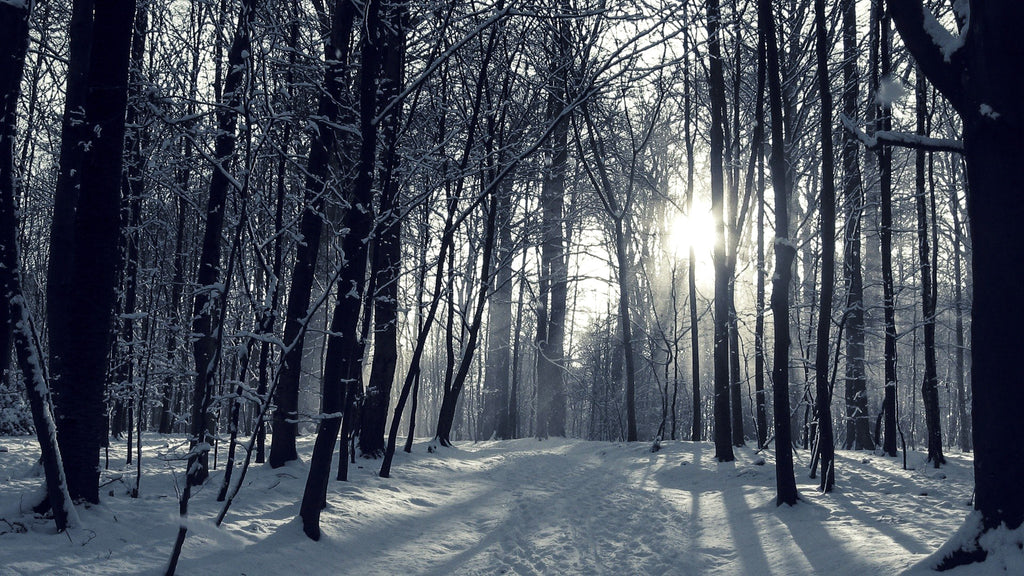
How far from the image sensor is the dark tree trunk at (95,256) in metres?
4.38

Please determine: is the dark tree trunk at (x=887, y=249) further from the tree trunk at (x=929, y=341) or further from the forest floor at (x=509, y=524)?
the forest floor at (x=509, y=524)

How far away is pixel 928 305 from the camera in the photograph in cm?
995

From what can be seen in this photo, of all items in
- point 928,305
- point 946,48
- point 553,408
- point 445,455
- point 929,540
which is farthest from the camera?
point 553,408

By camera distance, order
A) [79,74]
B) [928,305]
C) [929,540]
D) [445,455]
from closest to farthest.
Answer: [929,540] → [79,74] → [928,305] → [445,455]

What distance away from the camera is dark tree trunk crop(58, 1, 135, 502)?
4.38m

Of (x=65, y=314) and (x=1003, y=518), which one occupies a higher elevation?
(x=65, y=314)

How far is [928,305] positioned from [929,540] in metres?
6.51

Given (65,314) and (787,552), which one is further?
(787,552)

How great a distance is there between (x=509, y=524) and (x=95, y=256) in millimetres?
4630

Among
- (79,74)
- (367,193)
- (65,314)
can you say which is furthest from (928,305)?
(79,74)

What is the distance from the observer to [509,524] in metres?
6.73

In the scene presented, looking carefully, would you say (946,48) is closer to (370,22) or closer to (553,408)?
(370,22)

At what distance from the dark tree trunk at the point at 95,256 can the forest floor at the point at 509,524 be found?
1.61 ft

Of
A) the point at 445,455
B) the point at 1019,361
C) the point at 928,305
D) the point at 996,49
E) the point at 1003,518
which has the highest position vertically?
the point at 996,49
